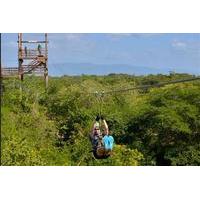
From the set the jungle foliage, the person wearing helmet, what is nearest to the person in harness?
the person wearing helmet

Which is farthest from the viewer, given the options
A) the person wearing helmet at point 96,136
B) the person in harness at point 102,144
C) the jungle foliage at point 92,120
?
the jungle foliage at point 92,120

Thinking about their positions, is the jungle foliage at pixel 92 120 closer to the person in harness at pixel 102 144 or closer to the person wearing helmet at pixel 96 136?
the person wearing helmet at pixel 96 136

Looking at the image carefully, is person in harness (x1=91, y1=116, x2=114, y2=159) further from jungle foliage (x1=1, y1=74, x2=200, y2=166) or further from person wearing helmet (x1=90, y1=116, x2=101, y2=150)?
jungle foliage (x1=1, y1=74, x2=200, y2=166)

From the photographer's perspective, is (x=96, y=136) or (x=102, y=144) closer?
(x=102, y=144)

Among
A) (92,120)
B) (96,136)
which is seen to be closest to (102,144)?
(96,136)

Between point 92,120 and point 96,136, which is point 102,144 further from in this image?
point 92,120

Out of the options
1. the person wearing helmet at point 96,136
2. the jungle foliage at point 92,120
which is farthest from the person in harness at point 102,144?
the jungle foliage at point 92,120

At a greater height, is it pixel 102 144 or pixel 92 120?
pixel 102 144

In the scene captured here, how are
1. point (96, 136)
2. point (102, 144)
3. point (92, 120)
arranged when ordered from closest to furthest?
point (102, 144) < point (96, 136) < point (92, 120)

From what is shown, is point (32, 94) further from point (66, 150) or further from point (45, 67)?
point (66, 150)

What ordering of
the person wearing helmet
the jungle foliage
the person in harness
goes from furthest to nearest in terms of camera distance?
1. the jungle foliage
2. the person wearing helmet
3. the person in harness
